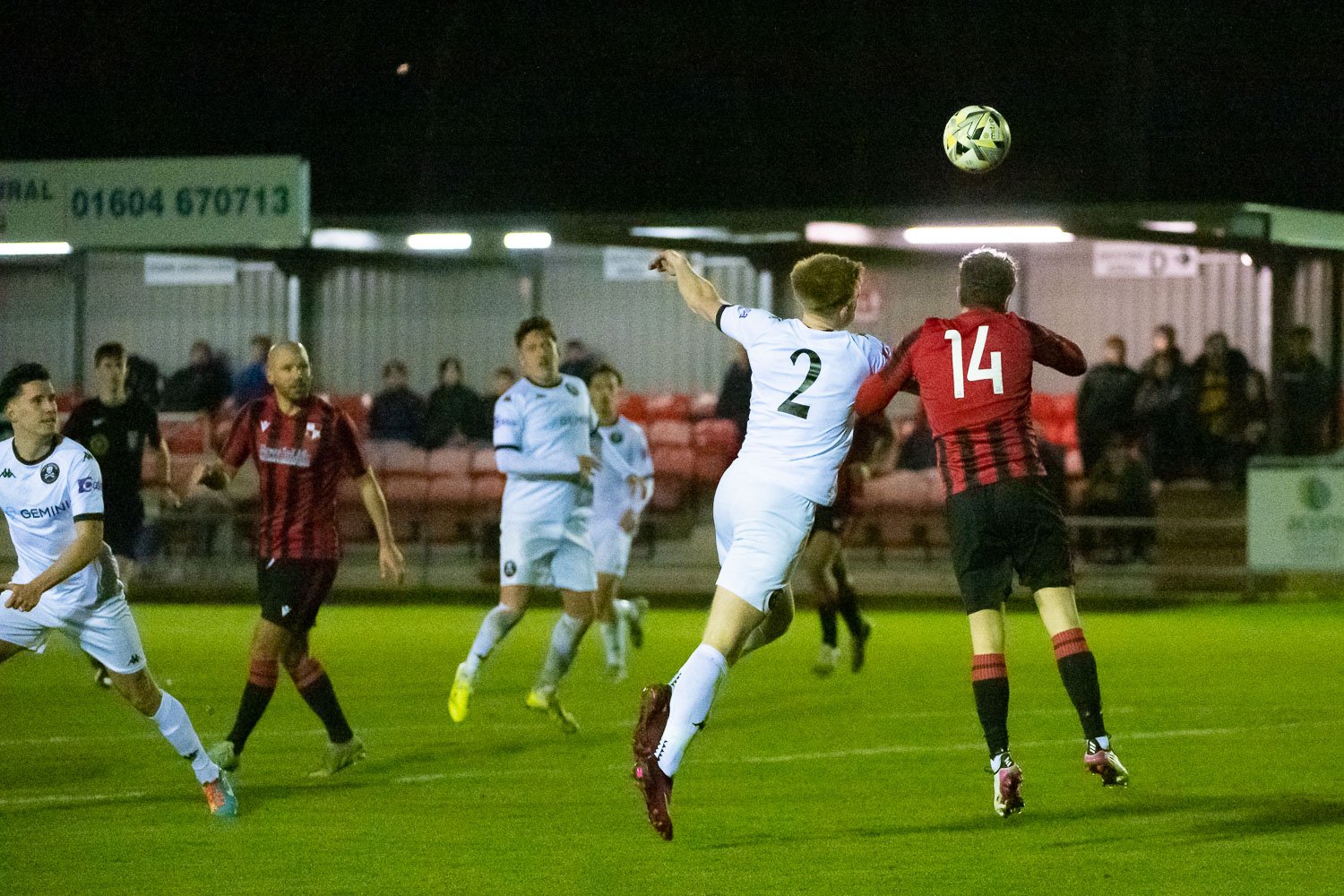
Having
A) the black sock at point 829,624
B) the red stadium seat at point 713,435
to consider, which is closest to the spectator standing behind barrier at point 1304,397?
the red stadium seat at point 713,435

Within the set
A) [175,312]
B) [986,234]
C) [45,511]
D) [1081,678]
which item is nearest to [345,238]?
[175,312]

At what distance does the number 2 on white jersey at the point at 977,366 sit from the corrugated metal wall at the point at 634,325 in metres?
Result: 19.1

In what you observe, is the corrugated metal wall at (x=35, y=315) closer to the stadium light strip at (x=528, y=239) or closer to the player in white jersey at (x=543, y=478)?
the stadium light strip at (x=528, y=239)

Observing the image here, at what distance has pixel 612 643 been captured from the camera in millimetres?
13617

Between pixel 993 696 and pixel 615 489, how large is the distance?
6.49 metres

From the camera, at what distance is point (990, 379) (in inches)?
309

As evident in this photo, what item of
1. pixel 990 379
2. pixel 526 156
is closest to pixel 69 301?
pixel 526 156

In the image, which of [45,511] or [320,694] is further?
[320,694]

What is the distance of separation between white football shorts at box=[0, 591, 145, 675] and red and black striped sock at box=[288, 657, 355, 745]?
0.94 meters

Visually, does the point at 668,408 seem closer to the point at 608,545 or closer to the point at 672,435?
the point at 672,435

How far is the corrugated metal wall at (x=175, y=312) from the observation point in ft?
93.4

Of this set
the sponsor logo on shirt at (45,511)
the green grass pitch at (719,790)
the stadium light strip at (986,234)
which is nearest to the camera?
the green grass pitch at (719,790)

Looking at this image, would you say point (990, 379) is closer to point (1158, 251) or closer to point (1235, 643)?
point (1235, 643)

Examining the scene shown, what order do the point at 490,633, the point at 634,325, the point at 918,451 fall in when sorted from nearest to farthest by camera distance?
1. the point at 490,633
2. the point at 918,451
3. the point at 634,325
